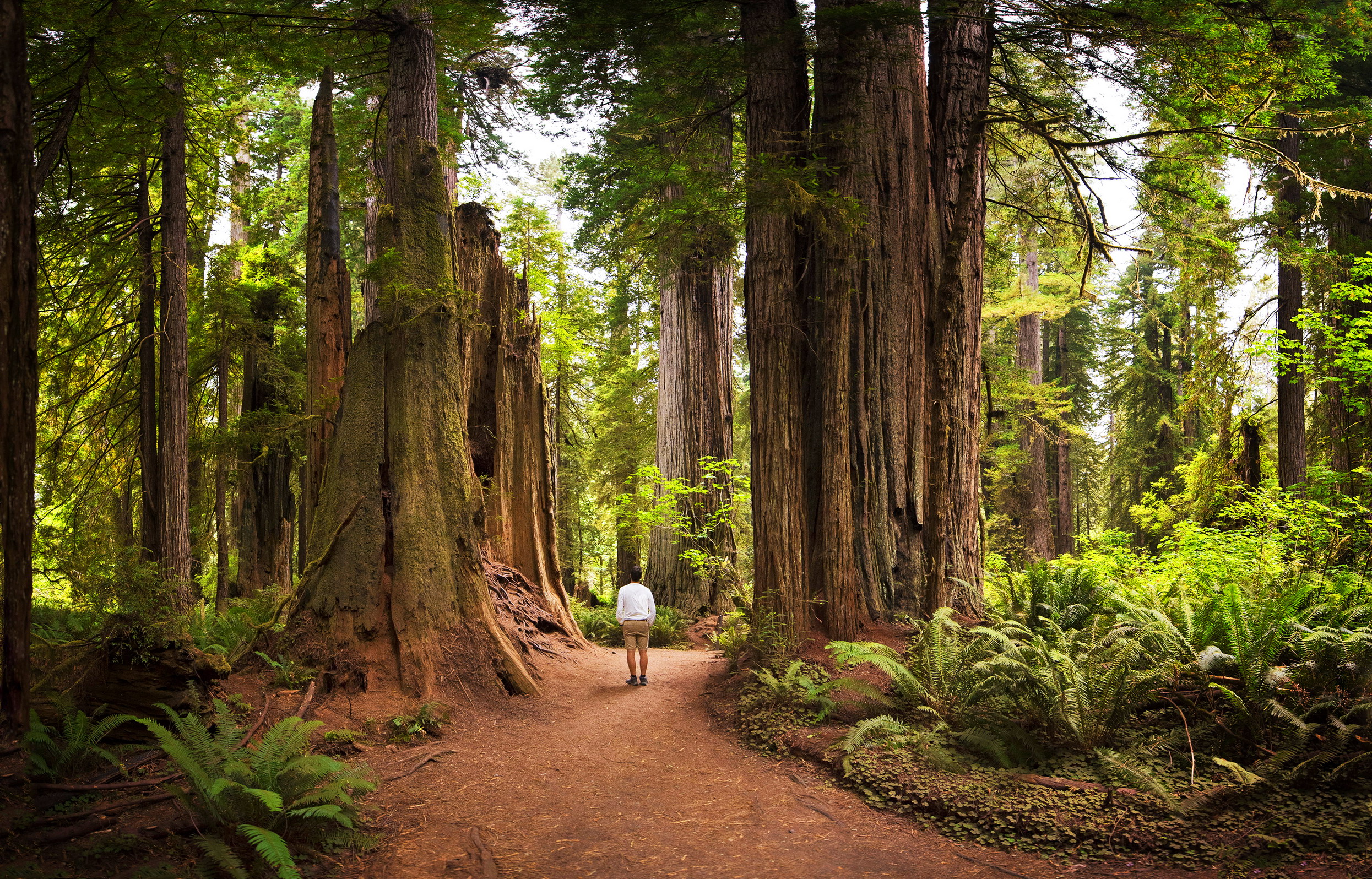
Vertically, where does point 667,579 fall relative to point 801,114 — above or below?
below

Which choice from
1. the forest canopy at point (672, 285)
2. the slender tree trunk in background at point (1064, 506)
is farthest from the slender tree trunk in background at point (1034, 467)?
the forest canopy at point (672, 285)

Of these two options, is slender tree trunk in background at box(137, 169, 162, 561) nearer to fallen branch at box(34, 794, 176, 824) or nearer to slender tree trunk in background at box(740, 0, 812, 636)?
fallen branch at box(34, 794, 176, 824)

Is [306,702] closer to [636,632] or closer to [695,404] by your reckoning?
[636,632]

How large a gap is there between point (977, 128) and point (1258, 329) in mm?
6768

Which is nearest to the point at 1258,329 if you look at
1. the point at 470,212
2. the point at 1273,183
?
the point at 1273,183

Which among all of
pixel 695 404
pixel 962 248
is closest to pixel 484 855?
pixel 962 248

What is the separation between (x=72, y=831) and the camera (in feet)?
13.6

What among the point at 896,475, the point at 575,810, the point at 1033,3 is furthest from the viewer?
the point at 896,475

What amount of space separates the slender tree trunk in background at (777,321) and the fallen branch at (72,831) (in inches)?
232

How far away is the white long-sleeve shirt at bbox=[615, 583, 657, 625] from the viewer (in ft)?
30.5

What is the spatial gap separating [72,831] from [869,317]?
8384 mm

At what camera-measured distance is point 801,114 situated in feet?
31.0

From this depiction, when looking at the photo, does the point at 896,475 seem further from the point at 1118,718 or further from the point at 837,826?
the point at 837,826

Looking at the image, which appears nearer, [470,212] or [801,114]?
[801,114]
